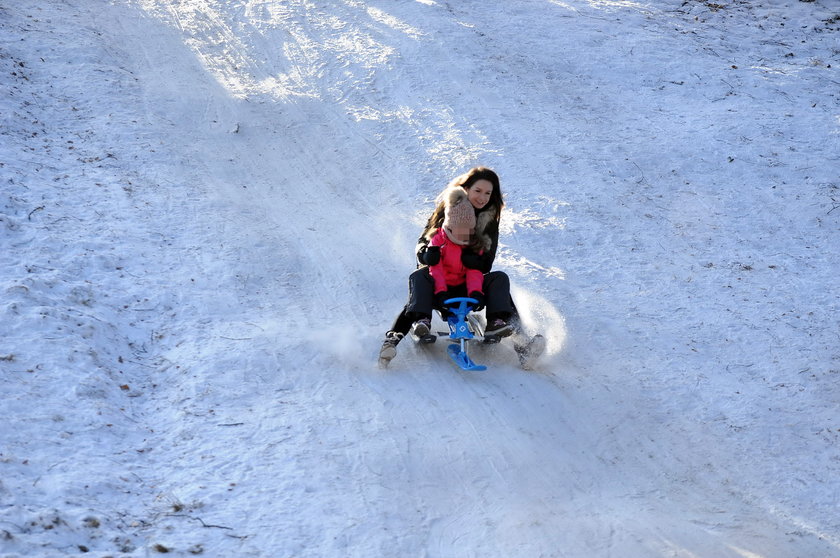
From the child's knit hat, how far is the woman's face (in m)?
0.12

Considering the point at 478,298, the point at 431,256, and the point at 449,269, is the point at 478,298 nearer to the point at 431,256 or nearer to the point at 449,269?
the point at 449,269

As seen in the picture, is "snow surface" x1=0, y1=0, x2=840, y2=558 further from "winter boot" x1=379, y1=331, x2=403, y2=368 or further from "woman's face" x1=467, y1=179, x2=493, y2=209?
"woman's face" x1=467, y1=179, x2=493, y2=209

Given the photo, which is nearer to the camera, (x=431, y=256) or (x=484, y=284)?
(x=431, y=256)

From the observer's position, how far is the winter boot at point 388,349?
6.28 metres

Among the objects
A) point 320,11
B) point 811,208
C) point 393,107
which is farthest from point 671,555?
point 320,11

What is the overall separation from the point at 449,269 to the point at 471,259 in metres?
0.21

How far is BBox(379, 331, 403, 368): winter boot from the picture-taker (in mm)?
6281

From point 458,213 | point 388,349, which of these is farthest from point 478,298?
point 388,349

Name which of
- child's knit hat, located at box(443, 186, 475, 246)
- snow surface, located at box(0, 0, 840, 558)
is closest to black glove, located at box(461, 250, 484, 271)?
child's knit hat, located at box(443, 186, 475, 246)

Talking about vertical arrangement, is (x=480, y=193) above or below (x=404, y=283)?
above

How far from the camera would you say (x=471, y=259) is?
257 inches

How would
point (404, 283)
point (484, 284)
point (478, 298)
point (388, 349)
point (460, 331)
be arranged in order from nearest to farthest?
point (388, 349) → point (460, 331) → point (478, 298) → point (484, 284) → point (404, 283)

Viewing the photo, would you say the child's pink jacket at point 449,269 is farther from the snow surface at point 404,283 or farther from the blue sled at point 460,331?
the snow surface at point 404,283

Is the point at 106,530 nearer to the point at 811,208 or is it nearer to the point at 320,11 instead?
the point at 811,208
